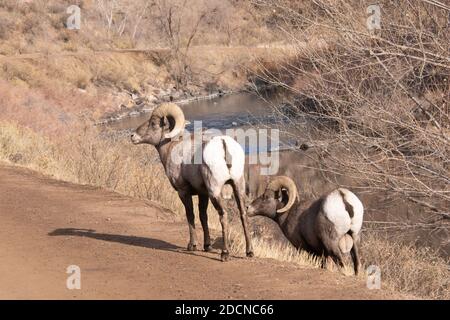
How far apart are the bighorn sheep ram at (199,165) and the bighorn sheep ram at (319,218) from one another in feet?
4.47

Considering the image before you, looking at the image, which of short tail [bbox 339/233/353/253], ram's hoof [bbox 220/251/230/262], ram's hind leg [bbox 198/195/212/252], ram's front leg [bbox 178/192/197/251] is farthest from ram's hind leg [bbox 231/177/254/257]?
short tail [bbox 339/233/353/253]

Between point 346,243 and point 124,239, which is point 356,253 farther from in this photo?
point 124,239

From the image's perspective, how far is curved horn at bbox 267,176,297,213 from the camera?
12166 millimetres

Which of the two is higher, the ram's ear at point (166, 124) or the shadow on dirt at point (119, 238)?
the ram's ear at point (166, 124)

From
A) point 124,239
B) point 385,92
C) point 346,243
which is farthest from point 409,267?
point 124,239

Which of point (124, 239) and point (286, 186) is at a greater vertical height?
point (286, 186)

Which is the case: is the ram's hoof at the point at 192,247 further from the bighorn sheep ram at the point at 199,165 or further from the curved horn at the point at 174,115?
the curved horn at the point at 174,115

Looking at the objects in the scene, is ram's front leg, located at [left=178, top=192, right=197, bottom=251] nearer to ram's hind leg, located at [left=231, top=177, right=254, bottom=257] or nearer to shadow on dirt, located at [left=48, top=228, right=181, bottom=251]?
shadow on dirt, located at [left=48, top=228, right=181, bottom=251]

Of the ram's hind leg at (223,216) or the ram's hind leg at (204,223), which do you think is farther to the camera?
the ram's hind leg at (204,223)

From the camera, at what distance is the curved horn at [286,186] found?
479 inches

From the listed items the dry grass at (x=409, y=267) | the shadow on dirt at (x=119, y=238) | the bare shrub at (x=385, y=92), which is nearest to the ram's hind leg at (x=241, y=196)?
the shadow on dirt at (x=119, y=238)

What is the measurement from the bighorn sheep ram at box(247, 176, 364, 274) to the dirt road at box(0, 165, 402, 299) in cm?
125

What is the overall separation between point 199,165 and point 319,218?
2.11 m

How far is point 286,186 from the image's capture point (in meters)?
12.5
